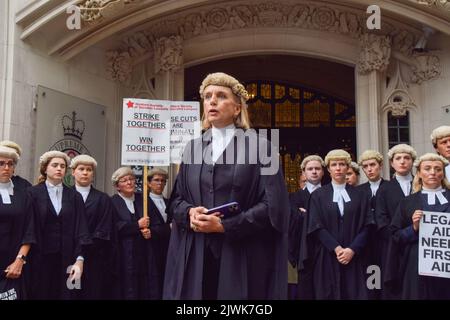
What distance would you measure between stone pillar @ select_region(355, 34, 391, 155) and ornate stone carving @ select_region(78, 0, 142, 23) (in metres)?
3.38

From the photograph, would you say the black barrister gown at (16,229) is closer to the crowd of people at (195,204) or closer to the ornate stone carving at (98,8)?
the crowd of people at (195,204)

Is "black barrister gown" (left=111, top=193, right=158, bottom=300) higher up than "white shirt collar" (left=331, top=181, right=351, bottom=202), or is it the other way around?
"white shirt collar" (left=331, top=181, right=351, bottom=202)

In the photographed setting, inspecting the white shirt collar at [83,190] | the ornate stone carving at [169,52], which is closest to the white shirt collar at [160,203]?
the white shirt collar at [83,190]

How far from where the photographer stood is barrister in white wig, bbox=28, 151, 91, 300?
5293mm

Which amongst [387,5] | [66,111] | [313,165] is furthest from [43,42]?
[387,5]

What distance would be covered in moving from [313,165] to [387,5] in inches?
104

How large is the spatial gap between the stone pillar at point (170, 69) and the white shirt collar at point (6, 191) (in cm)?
350

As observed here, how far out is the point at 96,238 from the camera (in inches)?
220

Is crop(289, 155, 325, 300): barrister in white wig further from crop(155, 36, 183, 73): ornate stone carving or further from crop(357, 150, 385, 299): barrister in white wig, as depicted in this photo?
crop(155, 36, 183, 73): ornate stone carving

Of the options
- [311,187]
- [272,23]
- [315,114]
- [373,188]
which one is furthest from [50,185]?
[315,114]

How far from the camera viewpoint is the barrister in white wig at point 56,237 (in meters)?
5.29

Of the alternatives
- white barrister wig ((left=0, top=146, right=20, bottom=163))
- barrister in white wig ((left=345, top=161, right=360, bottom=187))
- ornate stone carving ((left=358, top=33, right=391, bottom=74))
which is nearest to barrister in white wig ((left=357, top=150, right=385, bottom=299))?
barrister in white wig ((left=345, top=161, right=360, bottom=187))

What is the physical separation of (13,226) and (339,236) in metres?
2.97

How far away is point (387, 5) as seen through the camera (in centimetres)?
762
